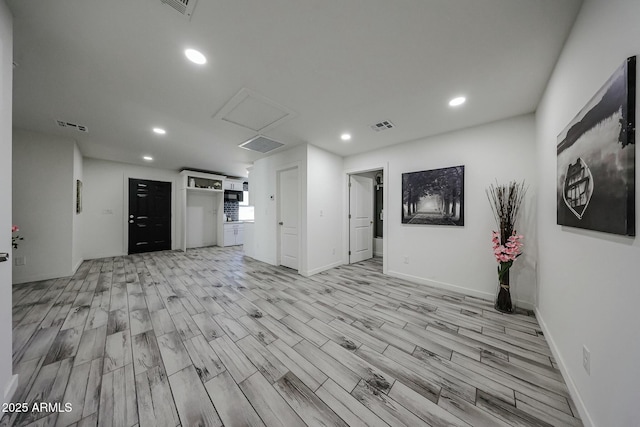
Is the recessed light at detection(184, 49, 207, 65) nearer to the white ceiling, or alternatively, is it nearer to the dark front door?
the white ceiling

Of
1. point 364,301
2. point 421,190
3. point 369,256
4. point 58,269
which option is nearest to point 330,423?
point 364,301

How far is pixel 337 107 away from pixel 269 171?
8.07ft

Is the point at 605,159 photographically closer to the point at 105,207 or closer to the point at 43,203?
the point at 43,203

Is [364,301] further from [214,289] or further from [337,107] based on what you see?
[337,107]

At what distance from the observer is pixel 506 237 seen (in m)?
2.39

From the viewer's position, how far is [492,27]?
1353mm

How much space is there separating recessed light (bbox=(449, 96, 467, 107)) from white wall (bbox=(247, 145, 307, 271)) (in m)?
2.24

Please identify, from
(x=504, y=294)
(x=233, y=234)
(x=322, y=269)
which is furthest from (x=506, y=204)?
(x=233, y=234)

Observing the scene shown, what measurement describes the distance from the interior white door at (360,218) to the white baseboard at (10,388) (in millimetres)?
4053

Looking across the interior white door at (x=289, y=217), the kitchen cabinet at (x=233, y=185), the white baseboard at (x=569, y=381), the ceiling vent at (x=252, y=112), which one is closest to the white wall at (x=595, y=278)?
the white baseboard at (x=569, y=381)

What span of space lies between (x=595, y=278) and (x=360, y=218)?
11.8 feet

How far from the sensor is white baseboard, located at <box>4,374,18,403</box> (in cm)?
116

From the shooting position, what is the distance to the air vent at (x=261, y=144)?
11.2 ft

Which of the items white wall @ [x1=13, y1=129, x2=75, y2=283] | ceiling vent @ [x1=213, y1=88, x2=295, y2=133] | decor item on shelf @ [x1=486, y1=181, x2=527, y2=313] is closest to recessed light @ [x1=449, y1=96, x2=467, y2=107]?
decor item on shelf @ [x1=486, y1=181, x2=527, y2=313]
